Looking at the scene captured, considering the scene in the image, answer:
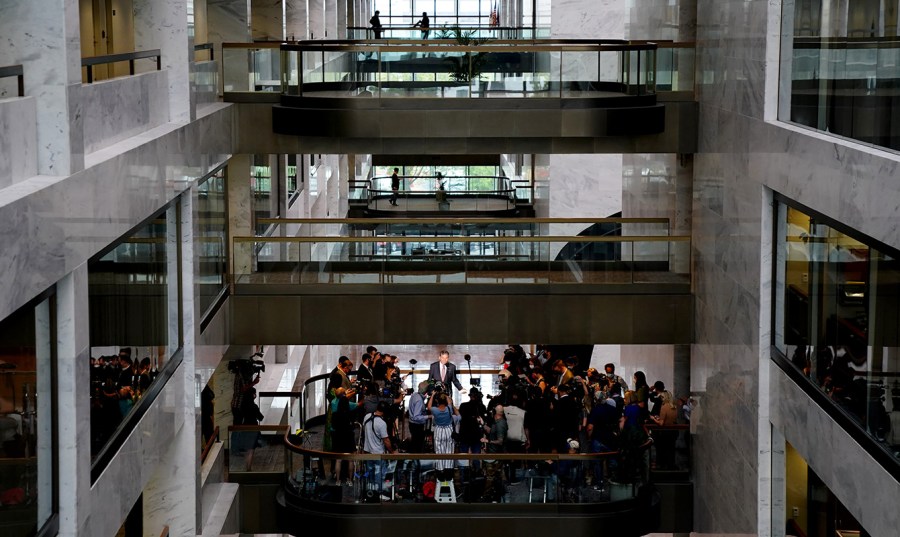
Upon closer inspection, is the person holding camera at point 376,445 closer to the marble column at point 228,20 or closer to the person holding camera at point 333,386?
the person holding camera at point 333,386

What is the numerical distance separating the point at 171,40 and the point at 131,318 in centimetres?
445

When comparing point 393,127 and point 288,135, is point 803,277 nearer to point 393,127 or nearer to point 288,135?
point 393,127

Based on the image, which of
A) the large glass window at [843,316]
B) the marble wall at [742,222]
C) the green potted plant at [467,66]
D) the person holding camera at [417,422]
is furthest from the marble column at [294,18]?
the large glass window at [843,316]

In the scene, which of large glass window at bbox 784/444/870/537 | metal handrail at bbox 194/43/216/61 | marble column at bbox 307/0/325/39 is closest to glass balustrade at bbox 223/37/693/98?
metal handrail at bbox 194/43/216/61

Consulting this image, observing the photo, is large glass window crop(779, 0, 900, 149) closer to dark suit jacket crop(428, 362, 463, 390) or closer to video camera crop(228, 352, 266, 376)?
dark suit jacket crop(428, 362, 463, 390)

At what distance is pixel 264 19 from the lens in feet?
89.6

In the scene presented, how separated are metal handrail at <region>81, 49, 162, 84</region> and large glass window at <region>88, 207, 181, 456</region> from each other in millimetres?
1837

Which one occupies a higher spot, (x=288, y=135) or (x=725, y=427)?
(x=288, y=135)

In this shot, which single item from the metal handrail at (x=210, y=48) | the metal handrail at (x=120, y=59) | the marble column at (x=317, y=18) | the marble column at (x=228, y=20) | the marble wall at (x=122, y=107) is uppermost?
the marble column at (x=317, y=18)

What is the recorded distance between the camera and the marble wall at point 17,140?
30.5 ft

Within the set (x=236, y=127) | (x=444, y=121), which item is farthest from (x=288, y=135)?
(x=444, y=121)

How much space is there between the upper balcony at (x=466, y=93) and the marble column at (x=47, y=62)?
9622mm

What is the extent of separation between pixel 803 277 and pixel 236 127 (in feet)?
33.3

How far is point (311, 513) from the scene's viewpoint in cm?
1916
